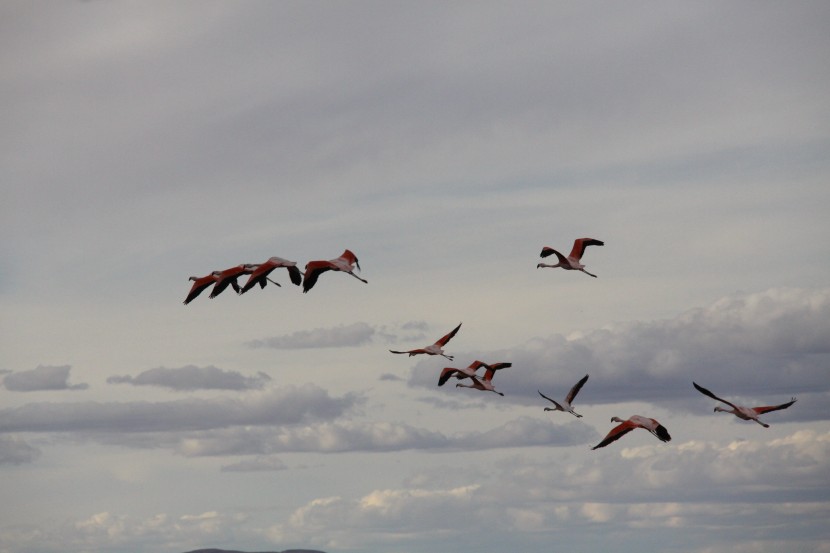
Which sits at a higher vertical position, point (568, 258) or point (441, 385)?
point (568, 258)

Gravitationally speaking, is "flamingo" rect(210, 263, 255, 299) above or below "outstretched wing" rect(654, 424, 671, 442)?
above

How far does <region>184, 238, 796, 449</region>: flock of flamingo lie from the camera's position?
96062mm

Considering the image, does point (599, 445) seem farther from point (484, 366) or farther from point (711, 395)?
point (484, 366)

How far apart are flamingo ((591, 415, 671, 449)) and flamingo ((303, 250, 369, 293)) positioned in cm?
2372

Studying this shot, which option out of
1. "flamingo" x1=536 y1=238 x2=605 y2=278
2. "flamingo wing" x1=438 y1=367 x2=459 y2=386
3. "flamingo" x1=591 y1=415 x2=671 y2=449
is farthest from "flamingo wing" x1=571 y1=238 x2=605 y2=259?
"flamingo" x1=591 y1=415 x2=671 y2=449

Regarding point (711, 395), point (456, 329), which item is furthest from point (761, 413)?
point (456, 329)

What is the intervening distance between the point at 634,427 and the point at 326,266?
89.3ft

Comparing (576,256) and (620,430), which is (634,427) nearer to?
(620,430)

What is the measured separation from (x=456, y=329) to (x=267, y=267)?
22.2 meters

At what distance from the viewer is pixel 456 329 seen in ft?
391

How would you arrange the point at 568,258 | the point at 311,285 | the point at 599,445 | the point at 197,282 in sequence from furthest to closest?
the point at 568,258
the point at 197,282
the point at 311,285
the point at 599,445

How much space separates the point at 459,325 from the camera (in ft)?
384

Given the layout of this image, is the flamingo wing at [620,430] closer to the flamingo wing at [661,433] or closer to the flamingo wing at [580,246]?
the flamingo wing at [661,433]

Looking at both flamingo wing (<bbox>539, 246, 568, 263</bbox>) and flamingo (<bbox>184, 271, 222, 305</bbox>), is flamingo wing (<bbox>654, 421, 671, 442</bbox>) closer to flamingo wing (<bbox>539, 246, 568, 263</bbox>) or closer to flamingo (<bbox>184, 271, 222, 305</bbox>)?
flamingo wing (<bbox>539, 246, 568, 263</bbox>)
